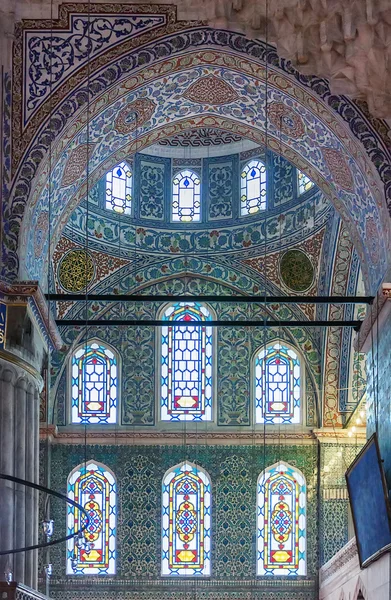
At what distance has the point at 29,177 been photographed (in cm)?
1566

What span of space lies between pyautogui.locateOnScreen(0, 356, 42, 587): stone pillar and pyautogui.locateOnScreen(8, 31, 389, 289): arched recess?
1206 mm

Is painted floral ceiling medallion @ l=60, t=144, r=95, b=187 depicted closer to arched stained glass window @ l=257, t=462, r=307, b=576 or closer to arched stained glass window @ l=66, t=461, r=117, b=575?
arched stained glass window @ l=66, t=461, r=117, b=575

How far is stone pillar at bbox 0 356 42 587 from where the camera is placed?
14750 mm

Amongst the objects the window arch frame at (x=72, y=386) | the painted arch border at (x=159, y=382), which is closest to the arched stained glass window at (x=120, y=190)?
the painted arch border at (x=159, y=382)

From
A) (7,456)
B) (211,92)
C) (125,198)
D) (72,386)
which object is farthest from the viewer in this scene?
(125,198)

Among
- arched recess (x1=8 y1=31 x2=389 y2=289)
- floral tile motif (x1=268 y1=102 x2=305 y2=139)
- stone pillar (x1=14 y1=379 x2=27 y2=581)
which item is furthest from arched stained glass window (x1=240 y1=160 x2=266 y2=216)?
stone pillar (x1=14 y1=379 x2=27 y2=581)

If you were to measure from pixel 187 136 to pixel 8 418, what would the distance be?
844 centimetres

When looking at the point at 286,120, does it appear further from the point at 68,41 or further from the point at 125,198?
the point at 125,198

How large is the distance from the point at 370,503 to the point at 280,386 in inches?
267

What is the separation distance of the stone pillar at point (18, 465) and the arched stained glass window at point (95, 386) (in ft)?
20.1

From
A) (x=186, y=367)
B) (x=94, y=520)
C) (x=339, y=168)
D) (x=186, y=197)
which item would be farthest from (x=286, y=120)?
(x=94, y=520)

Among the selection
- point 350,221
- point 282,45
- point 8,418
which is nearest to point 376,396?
point 350,221

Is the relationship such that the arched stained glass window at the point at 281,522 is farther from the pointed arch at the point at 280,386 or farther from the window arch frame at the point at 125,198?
the window arch frame at the point at 125,198

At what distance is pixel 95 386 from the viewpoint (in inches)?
870
